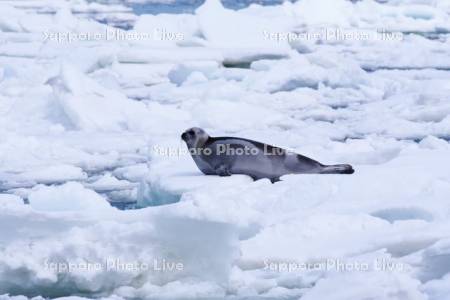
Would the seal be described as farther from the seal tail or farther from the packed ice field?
the packed ice field

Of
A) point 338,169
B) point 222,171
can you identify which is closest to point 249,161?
point 222,171

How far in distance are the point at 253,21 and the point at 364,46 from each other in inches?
87.7

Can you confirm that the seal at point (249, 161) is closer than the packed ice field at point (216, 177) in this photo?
No

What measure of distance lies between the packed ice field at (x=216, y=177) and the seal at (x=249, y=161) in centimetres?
12

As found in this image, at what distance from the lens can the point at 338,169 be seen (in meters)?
5.70

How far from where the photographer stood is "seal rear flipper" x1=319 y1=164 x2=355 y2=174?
562 cm

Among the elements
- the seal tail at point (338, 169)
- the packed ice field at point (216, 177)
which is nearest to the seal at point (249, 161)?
the seal tail at point (338, 169)

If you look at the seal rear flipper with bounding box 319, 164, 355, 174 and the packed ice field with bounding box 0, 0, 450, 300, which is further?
A: the seal rear flipper with bounding box 319, 164, 355, 174

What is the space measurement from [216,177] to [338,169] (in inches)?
26.6

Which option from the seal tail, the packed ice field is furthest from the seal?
the packed ice field

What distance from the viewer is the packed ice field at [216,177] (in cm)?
400

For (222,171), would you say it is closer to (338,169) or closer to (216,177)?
(216,177)

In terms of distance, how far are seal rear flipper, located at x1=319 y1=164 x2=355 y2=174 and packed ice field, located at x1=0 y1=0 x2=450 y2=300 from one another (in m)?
0.12

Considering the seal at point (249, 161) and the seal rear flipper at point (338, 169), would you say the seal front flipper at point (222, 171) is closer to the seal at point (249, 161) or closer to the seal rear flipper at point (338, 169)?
the seal at point (249, 161)
